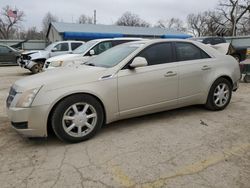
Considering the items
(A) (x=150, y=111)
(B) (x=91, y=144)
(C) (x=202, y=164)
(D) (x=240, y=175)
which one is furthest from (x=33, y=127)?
(D) (x=240, y=175)

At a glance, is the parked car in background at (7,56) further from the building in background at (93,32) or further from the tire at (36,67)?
the tire at (36,67)

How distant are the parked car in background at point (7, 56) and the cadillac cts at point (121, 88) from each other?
16.0m

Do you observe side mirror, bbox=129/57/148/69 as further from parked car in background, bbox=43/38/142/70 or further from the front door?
the front door

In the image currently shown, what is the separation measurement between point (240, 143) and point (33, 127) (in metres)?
3.01

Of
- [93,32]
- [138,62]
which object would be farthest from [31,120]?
[93,32]

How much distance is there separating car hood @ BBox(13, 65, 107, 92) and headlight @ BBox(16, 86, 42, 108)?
72 millimetres

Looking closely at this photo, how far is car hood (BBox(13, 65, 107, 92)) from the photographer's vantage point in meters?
3.67

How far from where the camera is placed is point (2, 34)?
186ft

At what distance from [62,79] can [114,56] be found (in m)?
1.27

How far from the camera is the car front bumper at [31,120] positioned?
3.52 meters

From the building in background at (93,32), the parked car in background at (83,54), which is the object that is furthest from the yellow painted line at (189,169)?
the building in background at (93,32)

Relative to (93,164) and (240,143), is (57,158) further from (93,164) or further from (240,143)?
(240,143)

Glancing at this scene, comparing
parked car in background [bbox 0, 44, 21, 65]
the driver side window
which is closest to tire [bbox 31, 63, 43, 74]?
the driver side window

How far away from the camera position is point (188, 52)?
16.4 feet
